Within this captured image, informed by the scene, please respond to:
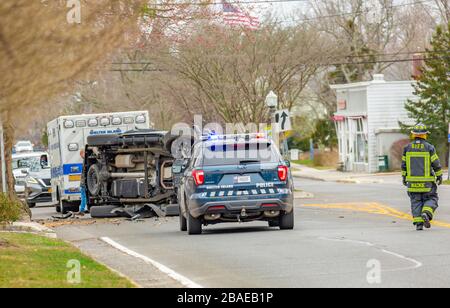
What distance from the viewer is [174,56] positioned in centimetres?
4503

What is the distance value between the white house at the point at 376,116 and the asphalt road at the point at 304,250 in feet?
126

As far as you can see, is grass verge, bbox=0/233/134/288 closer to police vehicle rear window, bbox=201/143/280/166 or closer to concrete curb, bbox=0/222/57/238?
concrete curb, bbox=0/222/57/238

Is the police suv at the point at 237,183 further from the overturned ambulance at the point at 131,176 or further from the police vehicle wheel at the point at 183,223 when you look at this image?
the overturned ambulance at the point at 131,176

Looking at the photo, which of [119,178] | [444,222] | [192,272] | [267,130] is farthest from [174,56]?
[192,272]

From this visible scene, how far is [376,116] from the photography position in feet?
211

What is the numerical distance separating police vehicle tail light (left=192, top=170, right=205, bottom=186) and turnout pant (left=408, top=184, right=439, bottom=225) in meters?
3.58

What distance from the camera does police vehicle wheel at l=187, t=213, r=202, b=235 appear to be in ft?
64.5

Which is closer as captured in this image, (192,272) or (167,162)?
(192,272)

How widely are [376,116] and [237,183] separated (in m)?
45.7

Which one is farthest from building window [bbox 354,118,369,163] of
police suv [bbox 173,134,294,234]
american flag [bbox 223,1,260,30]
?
police suv [bbox 173,134,294,234]
